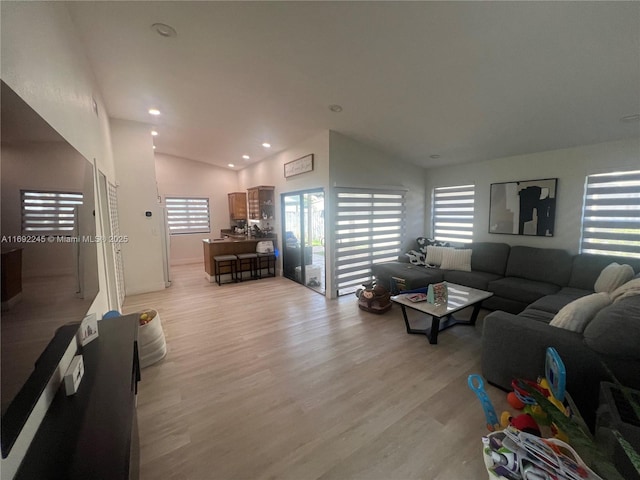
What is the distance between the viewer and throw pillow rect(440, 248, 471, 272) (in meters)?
4.30

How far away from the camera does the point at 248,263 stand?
5773 mm

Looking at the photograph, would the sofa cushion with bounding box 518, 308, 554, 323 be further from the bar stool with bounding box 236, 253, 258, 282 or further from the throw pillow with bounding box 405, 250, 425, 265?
the bar stool with bounding box 236, 253, 258, 282

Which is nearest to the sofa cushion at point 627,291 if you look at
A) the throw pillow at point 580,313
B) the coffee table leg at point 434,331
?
the throw pillow at point 580,313

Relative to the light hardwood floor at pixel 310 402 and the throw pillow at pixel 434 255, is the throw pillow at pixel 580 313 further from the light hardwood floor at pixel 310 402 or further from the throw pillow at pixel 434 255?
the throw pillow at pixel 434 255

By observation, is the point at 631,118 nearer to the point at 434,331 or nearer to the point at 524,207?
the point at 524,207

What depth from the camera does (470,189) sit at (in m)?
4.70

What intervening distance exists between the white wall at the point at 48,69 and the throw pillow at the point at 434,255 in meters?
4.61

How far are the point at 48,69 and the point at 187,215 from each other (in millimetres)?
6397

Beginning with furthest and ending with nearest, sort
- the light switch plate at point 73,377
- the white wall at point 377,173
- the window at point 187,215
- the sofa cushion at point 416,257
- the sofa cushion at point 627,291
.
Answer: the window at point 187,215 → the sofa cushion at point 416,257 → the white wall at point 377,173 → the sofa cushion at point 627,291 → the light switch plate at point 73,377

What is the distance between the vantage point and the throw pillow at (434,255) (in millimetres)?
Result: 4562

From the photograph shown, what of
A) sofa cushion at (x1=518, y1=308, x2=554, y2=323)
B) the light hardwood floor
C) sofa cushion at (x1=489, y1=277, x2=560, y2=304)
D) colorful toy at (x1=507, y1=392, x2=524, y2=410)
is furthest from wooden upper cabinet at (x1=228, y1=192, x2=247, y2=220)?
colorful toy at (x1=507, y1=392, x2=524, y2=410)

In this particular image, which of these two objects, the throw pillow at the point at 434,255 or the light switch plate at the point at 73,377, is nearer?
the light switch plate at the point at 73,377

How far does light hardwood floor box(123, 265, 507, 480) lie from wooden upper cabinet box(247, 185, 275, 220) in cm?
310

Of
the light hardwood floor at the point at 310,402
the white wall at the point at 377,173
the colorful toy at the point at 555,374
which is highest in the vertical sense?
the white wall at the point at 377,173
